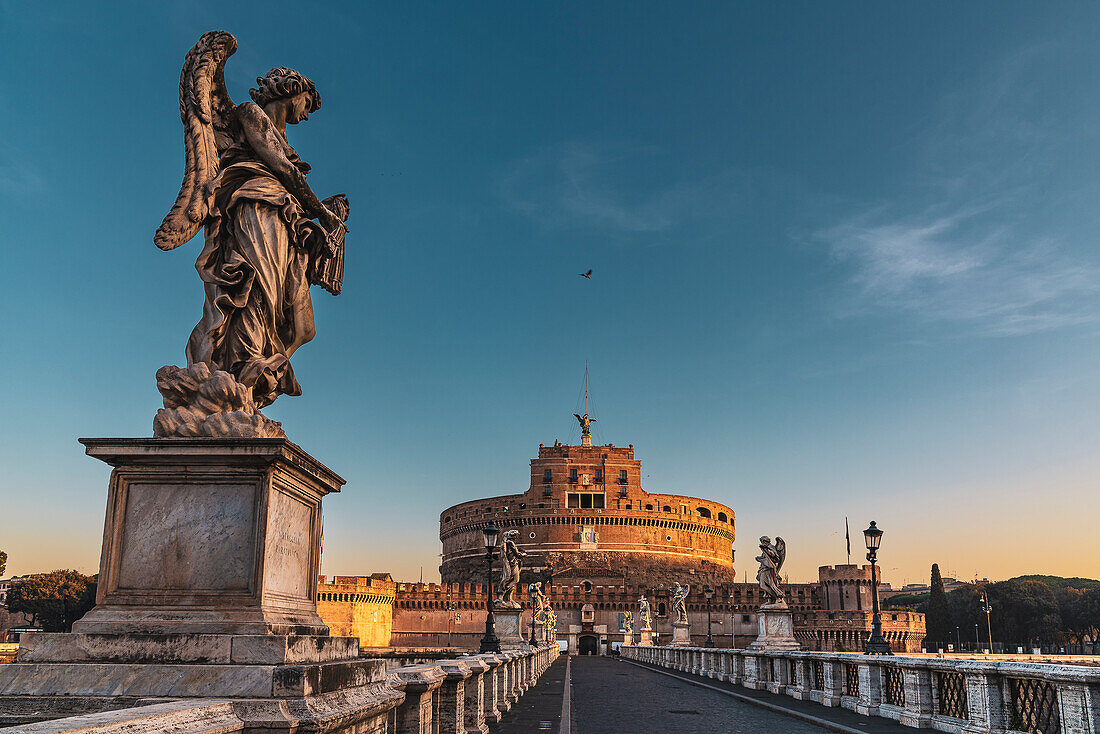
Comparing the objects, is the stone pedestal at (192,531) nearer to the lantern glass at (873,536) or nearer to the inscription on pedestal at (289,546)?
the inscription on pedestal at (289,546)

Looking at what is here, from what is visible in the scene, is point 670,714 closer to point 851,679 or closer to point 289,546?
point 851,679

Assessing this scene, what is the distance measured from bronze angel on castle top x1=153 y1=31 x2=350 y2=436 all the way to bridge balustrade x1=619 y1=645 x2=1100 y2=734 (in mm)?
7210

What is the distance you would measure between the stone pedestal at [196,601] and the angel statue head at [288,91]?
227cm

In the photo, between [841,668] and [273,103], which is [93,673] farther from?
[841,668]

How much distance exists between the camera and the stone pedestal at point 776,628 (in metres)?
23.5

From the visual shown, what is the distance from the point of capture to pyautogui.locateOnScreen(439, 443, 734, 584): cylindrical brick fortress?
10194cm

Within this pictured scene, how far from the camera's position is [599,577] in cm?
9431

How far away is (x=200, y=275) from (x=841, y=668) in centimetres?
1455

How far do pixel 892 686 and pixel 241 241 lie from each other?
13113 mm

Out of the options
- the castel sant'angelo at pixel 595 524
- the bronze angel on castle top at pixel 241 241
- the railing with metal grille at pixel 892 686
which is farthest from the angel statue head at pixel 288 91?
the castel sant'angelo at pixel 595 524

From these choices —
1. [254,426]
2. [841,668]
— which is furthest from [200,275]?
[841,668]

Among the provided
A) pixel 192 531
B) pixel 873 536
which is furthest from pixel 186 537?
pixel 873 536

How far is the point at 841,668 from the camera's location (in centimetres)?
1558

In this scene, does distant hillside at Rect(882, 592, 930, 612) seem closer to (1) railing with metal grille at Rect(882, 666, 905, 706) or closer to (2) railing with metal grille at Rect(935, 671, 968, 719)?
(1) railing with metal grille at Rect(882, 666, 905, 706)
